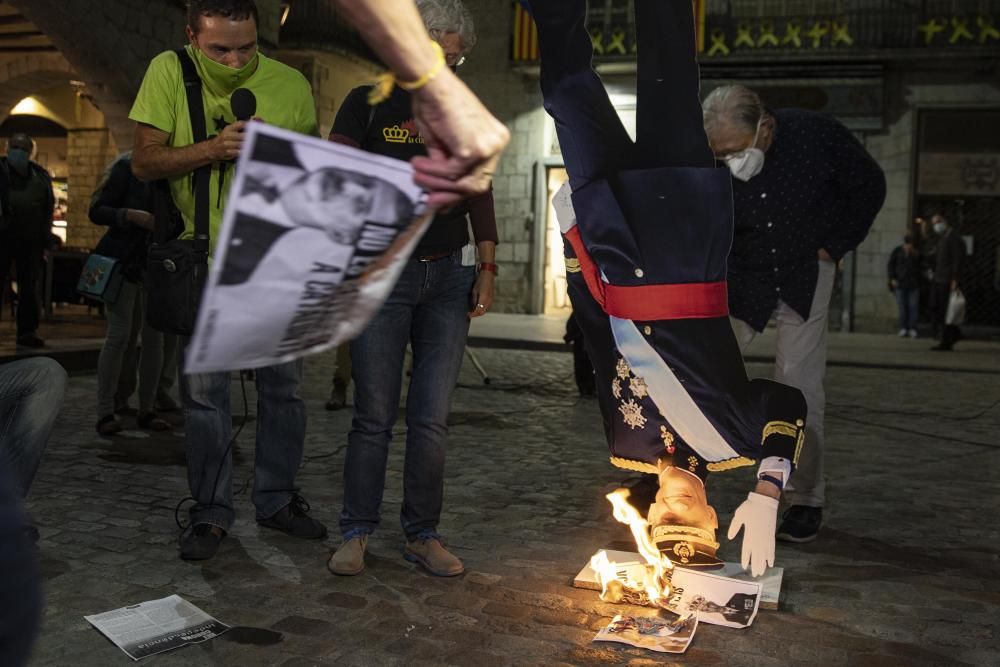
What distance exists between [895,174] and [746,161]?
17497 millimetres

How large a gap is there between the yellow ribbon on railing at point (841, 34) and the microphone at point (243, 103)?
63.3 ft

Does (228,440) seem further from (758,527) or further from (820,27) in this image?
(820,27)

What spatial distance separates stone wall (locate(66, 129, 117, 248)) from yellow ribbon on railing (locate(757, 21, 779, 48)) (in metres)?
13.1

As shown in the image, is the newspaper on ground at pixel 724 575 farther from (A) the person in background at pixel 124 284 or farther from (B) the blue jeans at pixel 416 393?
(A) the person in background at pixel 124 284

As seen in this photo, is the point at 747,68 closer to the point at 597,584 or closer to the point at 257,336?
the point at 597,584

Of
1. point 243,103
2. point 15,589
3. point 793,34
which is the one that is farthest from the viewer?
point 793,34

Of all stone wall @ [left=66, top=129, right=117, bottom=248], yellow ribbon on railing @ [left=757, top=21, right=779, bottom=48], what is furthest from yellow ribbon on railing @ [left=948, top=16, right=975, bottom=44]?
stone wall @ [left=66, top=129, right=117, bottom=248]

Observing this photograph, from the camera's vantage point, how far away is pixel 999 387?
10508 mm

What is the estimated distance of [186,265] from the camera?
361cm

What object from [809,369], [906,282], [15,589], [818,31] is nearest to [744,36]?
[818,31]

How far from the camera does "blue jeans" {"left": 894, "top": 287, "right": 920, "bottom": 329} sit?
18734 mm

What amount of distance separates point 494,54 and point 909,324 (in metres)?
10.6

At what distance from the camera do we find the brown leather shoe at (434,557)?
3.52 metres

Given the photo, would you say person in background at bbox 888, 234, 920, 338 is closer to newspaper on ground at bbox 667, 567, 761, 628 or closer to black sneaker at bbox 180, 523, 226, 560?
newspaper on ground at bbox 667, 567, 761, 628
